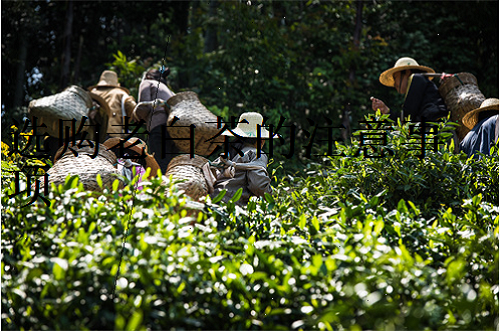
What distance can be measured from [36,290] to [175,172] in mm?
1803

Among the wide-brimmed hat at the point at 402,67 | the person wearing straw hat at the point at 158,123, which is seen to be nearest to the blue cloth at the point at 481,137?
the wide-brimmed hat at the point at 402,67

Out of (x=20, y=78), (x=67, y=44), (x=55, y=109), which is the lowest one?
(x=55, y=109)

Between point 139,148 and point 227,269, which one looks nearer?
point 227,269

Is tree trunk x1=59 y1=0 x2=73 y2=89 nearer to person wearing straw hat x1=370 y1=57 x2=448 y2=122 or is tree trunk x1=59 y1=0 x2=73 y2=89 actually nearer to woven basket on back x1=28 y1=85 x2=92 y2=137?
woven basket on back x1=28 y1=85 x2=92 y2=137

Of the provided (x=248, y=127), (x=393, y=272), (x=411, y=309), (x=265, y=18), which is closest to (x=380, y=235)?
(x=393, y=272)

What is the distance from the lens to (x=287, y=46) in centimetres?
586

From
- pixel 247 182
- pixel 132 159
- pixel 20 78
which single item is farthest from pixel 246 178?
pixel 20 78

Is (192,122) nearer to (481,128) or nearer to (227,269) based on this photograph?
(481,128)

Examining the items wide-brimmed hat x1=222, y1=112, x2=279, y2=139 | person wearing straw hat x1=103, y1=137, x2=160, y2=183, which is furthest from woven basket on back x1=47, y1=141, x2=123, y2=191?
wide-brimmed hat x1=222, y1=112, x2=279, y2=139

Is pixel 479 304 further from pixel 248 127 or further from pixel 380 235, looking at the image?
pixel 248 127

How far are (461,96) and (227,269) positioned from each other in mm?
4169

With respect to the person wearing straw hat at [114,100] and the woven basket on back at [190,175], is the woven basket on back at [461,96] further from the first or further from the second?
the person wearing straw hat at [114,100]

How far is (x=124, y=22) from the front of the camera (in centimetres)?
923

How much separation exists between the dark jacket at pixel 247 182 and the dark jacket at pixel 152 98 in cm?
161
